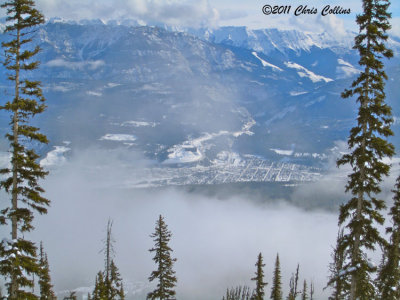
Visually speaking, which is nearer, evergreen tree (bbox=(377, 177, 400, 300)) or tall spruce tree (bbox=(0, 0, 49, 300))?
tall spruce tree (bbox=(0, 0, 49, 300))

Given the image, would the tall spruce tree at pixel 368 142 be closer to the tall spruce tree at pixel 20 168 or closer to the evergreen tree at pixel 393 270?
the evergreen tree at pixel 393 270

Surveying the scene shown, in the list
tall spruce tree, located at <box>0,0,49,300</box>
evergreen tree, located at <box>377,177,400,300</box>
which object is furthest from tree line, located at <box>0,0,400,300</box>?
evergreen tree, located at <box>377,177,400,300</box>

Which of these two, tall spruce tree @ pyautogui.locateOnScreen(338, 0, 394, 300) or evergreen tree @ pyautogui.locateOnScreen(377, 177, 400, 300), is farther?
evergreen tree @ pyautogui.locateOnScreen(377, 177, 400, 300)

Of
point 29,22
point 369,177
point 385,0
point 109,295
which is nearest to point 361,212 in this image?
point 369,177

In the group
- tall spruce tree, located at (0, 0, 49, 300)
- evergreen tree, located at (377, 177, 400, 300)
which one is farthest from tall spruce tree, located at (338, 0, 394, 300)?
tall spruce tree, located at (0, 0, 49, 300)

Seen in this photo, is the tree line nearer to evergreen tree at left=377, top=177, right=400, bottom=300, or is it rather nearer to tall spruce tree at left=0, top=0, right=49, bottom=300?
tall spruce tree at left=0, top=0, right=49, bottom=300

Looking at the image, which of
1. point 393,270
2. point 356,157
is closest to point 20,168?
point 356,157

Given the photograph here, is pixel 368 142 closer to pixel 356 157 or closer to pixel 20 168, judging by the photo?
pixel 356 157

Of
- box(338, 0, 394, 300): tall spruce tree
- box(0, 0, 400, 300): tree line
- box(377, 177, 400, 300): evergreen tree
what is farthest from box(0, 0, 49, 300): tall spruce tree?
box(377, 177, 400, 300): evergreen tree

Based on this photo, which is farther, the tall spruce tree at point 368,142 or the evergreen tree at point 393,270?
the evergreen tree at point 393,270

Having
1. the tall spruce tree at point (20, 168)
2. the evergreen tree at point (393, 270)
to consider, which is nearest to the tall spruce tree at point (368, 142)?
the evergreen tree at point (393, 270)

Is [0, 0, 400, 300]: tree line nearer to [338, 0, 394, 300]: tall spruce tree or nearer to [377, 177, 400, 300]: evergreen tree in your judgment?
[338, 0, 394, 300]: tall spruce tree

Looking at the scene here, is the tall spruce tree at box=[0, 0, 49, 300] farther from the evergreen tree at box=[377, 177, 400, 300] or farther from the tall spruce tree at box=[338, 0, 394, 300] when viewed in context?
the evergreen tree at box=[377, 177, 400, 300]

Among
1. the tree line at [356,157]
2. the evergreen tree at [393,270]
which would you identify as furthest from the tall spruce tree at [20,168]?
the evergreen tree at [393,270]
